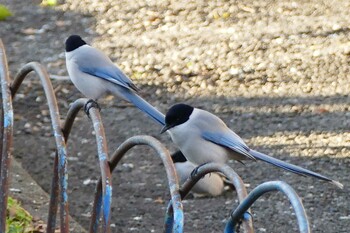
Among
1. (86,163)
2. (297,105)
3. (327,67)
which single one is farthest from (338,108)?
(86,163)

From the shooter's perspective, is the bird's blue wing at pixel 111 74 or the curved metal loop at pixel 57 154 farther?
the bird's blue wing at pixel 111 74

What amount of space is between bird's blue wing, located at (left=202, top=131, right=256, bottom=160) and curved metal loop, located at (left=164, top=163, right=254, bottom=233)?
965 millimetres

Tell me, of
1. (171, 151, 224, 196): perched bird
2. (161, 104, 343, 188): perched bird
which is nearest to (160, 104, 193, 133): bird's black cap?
(161, 104, 343, 188): perched bird

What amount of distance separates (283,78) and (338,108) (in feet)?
2.31

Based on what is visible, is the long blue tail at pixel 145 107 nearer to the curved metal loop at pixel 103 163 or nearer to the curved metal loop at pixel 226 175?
the curved metal loop at pixel 103 163

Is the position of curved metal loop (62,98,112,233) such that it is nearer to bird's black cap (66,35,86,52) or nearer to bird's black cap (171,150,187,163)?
bird's black cap (171,150,187,163)

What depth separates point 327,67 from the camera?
748cm

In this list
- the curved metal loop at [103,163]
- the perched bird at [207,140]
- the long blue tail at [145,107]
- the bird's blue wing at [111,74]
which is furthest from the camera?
the bird's blue wing at [111,74]

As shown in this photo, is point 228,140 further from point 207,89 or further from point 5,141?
point 207,89

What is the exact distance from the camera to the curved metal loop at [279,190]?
1.91m

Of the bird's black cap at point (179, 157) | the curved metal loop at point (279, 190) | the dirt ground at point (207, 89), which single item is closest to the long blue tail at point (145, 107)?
the bird's black cap at point (179, 157)

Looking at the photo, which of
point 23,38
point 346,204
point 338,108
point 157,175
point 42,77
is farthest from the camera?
point 23,38

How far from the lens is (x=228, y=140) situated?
11.6 feet

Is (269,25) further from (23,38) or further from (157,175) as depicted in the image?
(157,175)
